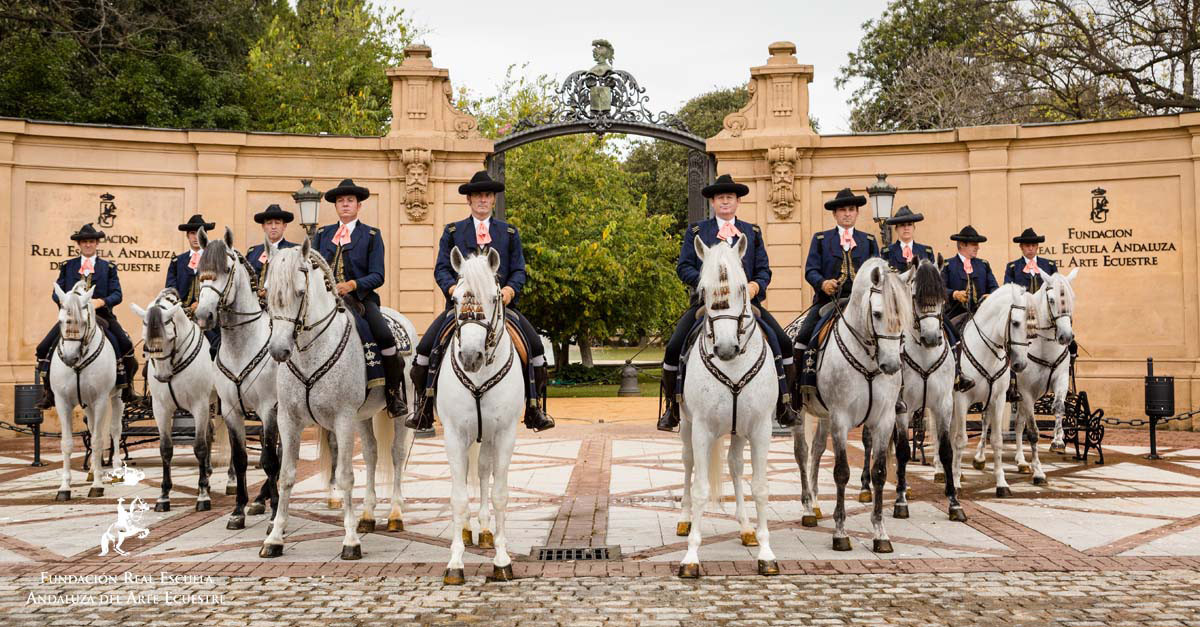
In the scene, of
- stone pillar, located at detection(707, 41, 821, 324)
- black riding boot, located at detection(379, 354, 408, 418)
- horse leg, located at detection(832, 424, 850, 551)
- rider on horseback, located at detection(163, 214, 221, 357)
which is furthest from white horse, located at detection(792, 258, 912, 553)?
stone pillar, located at detection(707, 41, 821, 324)

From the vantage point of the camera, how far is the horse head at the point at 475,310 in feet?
20.2

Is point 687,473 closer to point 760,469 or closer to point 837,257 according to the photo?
point 760,469

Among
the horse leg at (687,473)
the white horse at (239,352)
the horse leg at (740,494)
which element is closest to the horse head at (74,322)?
the white horse at (239,352)

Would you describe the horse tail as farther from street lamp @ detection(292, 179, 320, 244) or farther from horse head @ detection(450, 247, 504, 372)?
street lamp @ detection(292, 179, 320, 244)

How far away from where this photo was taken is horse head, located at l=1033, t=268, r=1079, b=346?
10430 mm

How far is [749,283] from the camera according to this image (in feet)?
23.8

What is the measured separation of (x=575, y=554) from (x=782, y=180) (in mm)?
11349

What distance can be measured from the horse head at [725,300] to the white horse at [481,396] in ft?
5.15

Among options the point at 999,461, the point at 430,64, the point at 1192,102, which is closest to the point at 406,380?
A: the point at 999,461

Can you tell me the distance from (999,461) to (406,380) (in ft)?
22.0

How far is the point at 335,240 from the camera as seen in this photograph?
8172 mm

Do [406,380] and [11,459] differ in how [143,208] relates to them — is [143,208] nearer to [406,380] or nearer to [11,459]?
[11,459]

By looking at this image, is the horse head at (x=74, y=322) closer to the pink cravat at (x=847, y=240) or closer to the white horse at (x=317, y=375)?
the white horse at (x=317, y=375)

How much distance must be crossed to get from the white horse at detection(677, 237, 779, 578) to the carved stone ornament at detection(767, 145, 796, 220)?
1036 centimetres
